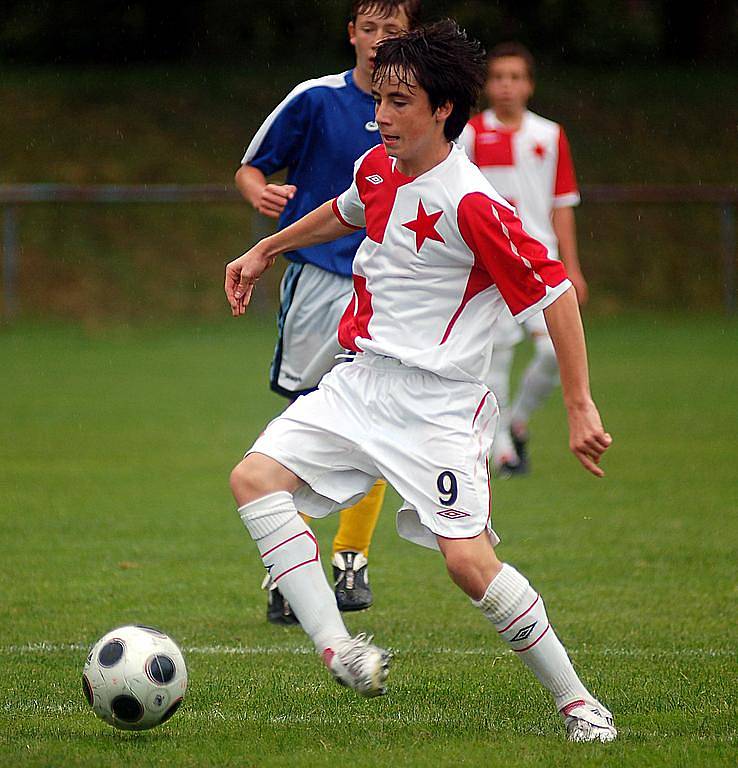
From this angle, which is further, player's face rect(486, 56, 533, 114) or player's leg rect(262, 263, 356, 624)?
player's face rect(486, 56, 533, 114)

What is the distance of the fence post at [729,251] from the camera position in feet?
62.3

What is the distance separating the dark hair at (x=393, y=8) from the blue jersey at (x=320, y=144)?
43cm

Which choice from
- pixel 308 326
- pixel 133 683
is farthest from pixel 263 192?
pixel 133 683

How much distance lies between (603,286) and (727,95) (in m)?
7.07

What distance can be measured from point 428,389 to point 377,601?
1893 millimetres

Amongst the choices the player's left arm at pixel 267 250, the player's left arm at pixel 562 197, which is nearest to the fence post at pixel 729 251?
the player's left arm at pixel 562 197

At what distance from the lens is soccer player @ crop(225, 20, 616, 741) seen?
370 cm

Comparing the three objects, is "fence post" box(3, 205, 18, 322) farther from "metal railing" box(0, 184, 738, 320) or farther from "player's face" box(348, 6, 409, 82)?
"player's face" box(348, 6, 409, 82)

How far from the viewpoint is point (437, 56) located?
3869mm

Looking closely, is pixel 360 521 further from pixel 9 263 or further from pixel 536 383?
pixel 9 263

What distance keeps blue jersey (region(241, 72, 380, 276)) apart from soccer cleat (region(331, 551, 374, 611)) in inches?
42.9

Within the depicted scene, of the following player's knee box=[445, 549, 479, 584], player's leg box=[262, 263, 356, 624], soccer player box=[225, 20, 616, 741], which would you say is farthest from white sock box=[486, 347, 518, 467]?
player's knee box=[445, 549, 479, 584]

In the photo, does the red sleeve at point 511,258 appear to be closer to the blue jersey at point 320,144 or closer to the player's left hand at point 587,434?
the player's left hand at point 587,434

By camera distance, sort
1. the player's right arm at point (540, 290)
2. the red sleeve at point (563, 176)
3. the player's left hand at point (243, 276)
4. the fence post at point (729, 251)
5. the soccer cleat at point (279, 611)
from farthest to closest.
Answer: the fence post at point (729, 251)
the red sleeve at point (563, 176)
the soccer cleat at point (279, 611)
the player's left hand at point (243, 276)
the player's right arm at point (540, 290)
